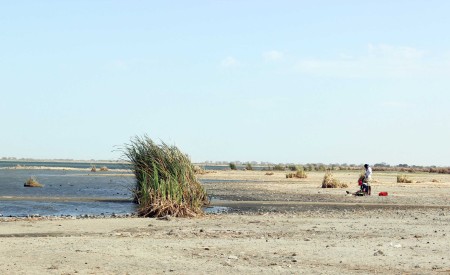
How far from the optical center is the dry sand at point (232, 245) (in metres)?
12.3

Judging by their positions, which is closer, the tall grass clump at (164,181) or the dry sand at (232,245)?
the dry sand at (232,245)

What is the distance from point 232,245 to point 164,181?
10.2 metres

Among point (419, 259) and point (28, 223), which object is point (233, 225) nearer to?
point (28, 223)

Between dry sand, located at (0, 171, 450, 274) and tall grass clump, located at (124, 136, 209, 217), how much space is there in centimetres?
118

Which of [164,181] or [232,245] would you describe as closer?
[232,245]

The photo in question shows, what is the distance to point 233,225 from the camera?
20.6 meters

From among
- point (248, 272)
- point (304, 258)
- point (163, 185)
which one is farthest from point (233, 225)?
point (248, 272)

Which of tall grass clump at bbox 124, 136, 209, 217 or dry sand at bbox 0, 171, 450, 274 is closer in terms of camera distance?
dry sand at bbox 0, 171, 450, 274

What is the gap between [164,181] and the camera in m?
25.2

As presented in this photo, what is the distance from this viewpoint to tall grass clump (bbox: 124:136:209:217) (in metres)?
24.5

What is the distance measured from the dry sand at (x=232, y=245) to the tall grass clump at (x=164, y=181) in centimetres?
118

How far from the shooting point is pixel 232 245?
15289 mm

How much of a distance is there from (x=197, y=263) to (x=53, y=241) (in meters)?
4.71

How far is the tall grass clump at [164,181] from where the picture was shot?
2455cm
